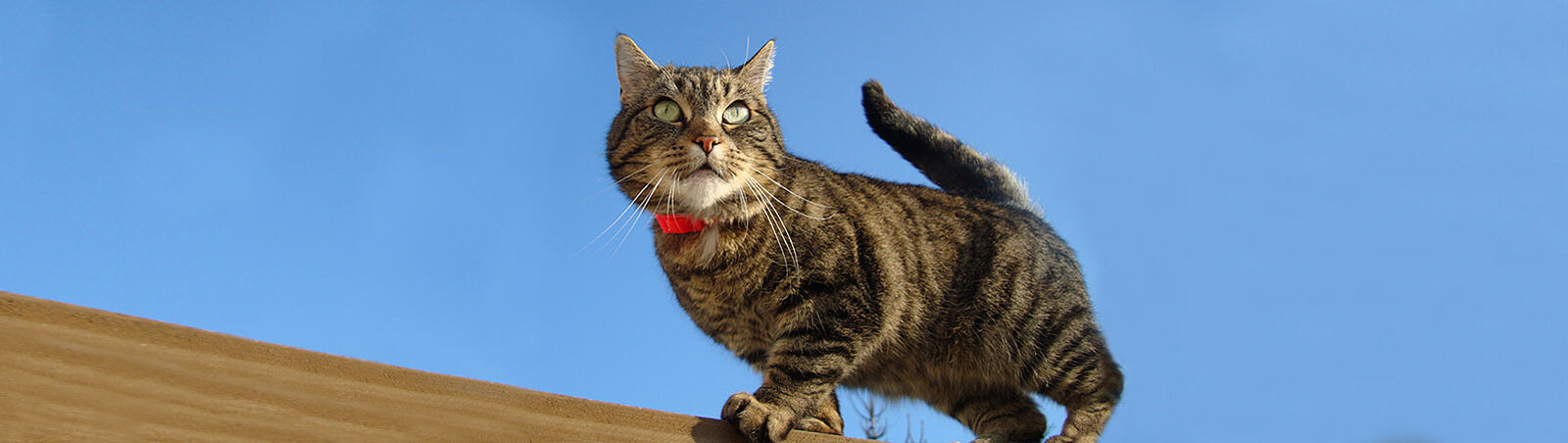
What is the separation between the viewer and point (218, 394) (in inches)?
43.8

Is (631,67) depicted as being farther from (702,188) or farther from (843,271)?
(843,271)

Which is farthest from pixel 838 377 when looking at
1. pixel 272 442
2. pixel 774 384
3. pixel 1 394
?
pixel 1 394

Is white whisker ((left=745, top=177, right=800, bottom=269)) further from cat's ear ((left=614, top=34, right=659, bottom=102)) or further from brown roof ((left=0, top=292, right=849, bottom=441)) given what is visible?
brown roof ((left=0, top=292, right=849, bottom=441))

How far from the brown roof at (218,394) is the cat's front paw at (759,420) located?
381 mm

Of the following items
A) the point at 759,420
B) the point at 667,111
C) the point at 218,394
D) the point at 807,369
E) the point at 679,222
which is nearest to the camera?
the point at 218,394

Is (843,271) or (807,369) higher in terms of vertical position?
(843,271)

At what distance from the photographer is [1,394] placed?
1010mm

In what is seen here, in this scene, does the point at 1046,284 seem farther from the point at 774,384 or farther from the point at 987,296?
the point at 774,384

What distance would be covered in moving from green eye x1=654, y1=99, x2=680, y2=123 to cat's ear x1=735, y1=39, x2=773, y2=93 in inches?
9.8

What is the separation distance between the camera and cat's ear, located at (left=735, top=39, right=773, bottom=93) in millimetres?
2763

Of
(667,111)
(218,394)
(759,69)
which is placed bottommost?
(218,394)

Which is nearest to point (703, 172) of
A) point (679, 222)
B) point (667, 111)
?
point (679, 222)

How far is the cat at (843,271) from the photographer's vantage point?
234 cm

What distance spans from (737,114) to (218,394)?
1655 millimetres
